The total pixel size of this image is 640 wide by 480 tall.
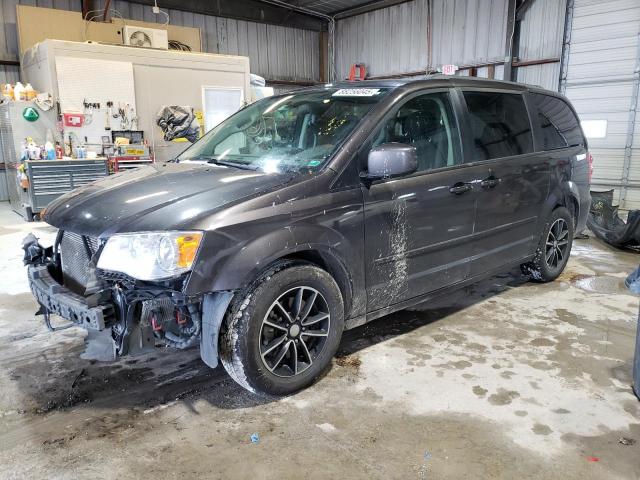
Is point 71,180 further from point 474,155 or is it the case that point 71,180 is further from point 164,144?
point 474,155

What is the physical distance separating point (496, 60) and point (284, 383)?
10.8 metres

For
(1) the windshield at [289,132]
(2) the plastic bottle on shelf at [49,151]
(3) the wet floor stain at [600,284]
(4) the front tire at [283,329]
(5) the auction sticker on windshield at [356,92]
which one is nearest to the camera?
(4) the front tire at [283,329]

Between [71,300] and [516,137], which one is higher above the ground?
[516,137]

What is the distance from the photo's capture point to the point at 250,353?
229 centimetres

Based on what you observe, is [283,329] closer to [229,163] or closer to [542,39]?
[229,163]

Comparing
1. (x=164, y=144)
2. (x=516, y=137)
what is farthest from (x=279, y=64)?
(x=516, y=137)

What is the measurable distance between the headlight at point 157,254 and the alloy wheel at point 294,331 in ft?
1.57

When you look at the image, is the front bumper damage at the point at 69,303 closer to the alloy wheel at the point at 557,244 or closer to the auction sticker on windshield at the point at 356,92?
the auction sticker on windshield at the point at 356,92

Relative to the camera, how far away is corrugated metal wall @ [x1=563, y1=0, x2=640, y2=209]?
355 inches

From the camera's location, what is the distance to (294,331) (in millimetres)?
2467

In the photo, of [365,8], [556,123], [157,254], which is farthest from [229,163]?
[365,8]

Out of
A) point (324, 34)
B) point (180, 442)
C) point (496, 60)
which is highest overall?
point (324, 34)

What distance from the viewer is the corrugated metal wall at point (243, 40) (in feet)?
32.9

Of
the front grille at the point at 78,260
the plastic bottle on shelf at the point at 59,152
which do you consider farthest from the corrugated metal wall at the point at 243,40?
the front grille at the point at 78,260
